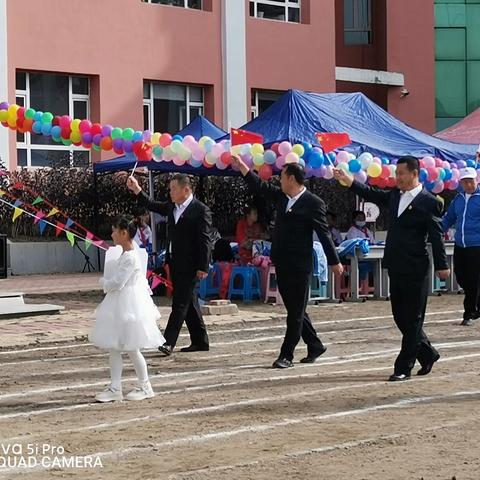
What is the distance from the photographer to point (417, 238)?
9406 mm

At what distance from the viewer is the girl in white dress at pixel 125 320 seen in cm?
844

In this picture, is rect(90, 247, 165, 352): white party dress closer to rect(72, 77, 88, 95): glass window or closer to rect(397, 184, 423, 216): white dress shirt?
rect(397, 184, 423, 216): white dress shirt

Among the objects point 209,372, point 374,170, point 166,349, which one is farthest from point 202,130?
point 209,372

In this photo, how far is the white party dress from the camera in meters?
8.43

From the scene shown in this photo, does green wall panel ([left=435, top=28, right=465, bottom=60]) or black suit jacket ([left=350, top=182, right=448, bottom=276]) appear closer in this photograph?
black suit jacket ([left=350, top=182, right=448, bottom=276])

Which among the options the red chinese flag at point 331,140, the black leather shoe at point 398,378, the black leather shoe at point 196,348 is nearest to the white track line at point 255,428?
the black leather shoe at point 398,378

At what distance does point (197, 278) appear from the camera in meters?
11.2

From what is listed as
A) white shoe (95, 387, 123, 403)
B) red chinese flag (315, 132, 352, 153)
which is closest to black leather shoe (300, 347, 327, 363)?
white shoe (95, 387, 123, 403)

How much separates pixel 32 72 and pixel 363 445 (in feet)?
65.0

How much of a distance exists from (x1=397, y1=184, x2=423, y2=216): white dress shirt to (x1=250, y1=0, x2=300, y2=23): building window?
816 inches

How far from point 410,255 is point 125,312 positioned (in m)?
2.47

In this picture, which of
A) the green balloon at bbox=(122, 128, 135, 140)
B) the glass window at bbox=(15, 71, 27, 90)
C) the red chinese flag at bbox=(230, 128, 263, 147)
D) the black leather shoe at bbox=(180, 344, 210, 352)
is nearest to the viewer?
the black leather shoe at bbox=(180, 344, 210, 352)

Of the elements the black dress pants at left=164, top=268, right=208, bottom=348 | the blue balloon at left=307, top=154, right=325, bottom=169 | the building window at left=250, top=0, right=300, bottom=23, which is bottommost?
the black dress pants at left=164, top=268, right=208, bottom=348

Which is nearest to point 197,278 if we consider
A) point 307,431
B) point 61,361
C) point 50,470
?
point 61,361
